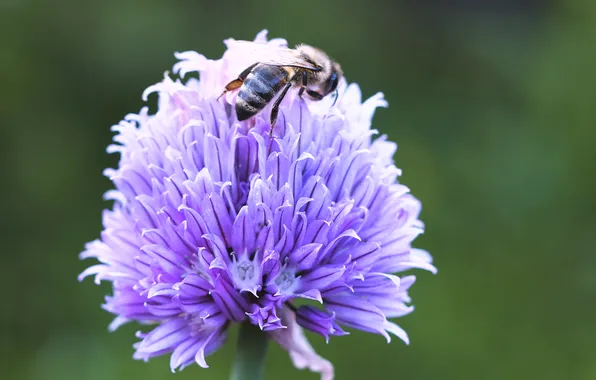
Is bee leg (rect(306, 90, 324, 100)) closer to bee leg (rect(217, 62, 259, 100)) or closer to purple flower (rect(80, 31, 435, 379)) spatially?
purple flower (rect(80, 31, 435, 379))

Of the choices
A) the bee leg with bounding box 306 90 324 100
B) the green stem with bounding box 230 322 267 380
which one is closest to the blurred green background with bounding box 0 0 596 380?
the green stem with bounding box 230 322 267 380

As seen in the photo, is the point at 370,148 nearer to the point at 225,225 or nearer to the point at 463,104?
the point at 225,225

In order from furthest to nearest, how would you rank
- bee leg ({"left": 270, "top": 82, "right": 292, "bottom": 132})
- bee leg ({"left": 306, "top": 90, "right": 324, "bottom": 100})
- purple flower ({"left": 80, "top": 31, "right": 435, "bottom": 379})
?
bee leg ({"left": 306, "top": 90, "right": 324, "bottom": 100})
bee leg ({"left": 270, "top": 82, "right": 292, "bottom": 132})
purple flower ({"left": 80, "top": 31, "right": 435, "bottom": 379})

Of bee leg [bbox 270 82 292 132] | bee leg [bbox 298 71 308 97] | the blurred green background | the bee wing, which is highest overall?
the bee wing

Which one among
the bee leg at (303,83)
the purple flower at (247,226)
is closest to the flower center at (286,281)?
the purple flower at (247,226)

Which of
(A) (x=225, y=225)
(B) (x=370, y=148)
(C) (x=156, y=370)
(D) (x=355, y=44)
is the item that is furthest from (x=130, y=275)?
(D) (x=355, y=44)

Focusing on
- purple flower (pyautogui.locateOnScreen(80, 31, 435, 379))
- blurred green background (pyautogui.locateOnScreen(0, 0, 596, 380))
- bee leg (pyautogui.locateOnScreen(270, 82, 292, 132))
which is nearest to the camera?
purple flower (pyautogui.locateOnScreen(80, 31, 435, 379))

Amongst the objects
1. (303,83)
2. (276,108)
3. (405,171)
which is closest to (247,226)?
(276,108)

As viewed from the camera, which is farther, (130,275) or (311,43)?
(311,43)
